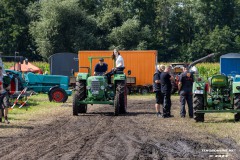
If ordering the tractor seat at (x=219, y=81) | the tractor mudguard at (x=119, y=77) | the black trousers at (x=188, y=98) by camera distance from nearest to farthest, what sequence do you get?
the tractor seat at (x=219, y=81) → the black trousers at (x=188, y=98) → the tractor mudguard at (x=119, y=77)

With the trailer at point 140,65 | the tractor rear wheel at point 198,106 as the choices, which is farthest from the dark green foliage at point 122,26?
the tractor rear wheel at point 198,106

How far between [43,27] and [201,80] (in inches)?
1691

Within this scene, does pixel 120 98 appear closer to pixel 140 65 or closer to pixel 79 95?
pixel 79 95

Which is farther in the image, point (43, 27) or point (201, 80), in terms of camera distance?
point (43, 27)

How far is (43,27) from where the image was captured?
196 ft

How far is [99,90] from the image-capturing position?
20.8m

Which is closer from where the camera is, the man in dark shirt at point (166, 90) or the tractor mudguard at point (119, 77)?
the man in dark shirt at point (166, 90)

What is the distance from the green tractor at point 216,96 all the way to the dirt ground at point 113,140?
22.7 inches

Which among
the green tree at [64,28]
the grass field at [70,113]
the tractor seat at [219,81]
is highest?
the green tree at [64,28]

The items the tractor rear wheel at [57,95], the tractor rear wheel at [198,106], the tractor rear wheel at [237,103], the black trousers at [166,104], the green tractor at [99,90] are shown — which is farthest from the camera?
the tractor rear wheel at [57,95]

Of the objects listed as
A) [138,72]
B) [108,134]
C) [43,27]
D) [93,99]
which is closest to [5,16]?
[43,27]

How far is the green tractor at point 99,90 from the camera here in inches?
808

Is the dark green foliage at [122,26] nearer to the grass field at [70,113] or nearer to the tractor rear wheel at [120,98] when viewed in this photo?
the grass field at [70,113]

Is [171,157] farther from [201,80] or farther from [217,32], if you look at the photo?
[217,32]
